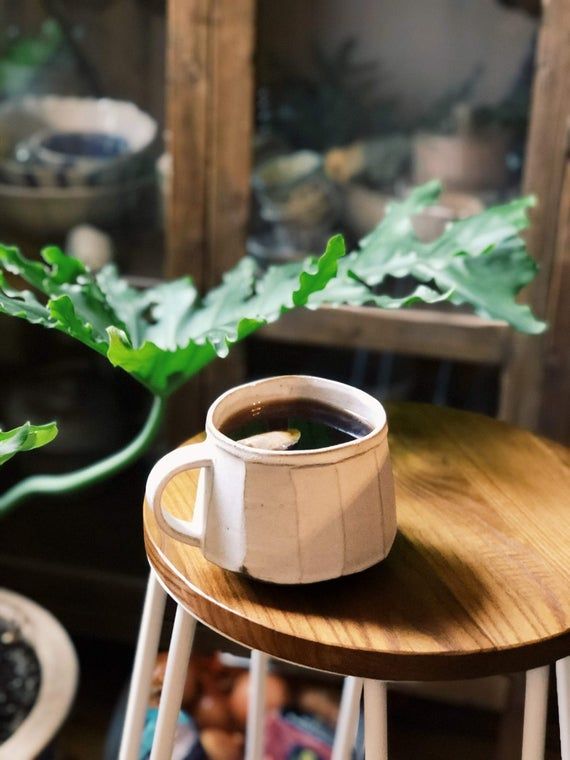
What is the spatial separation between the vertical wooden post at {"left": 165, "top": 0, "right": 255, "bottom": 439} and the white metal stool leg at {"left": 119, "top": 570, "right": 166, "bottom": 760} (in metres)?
0.57

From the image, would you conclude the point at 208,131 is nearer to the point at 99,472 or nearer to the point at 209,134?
the point at 209,134

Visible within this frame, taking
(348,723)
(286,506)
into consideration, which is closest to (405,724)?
(348,723)

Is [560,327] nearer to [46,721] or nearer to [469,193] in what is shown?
[469,193]

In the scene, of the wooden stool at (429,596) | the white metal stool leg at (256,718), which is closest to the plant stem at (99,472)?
the wooden stool at (429,596)

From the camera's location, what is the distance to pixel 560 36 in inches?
45.6

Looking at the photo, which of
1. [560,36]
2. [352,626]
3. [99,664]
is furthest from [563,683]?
[99,664]

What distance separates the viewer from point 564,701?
2.59 ft

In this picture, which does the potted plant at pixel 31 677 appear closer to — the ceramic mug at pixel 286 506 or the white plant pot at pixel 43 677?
the white plant pot at pixel 43 677

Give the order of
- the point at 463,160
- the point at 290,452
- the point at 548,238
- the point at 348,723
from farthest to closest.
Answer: the point at 463,160 → the point at 548,238 → the point at 348,723 → the point at 290,452

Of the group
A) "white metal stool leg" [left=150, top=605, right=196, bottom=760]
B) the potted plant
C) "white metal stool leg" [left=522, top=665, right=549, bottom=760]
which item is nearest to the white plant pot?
the potted plant

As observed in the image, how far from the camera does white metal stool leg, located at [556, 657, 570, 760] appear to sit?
2.54ft

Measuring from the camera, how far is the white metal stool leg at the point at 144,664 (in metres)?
0.84

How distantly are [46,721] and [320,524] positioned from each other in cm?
53

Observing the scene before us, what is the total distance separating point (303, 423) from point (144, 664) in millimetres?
269
